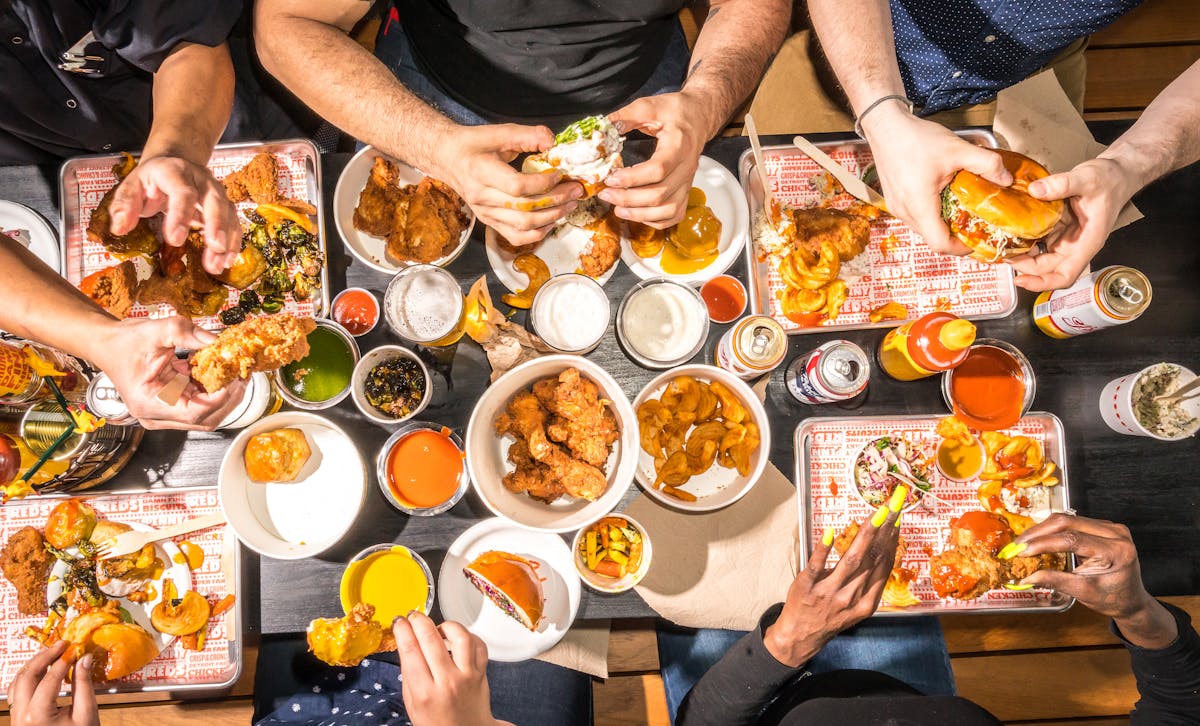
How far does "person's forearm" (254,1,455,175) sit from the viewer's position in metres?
1.99

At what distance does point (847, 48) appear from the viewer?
7.01 ft

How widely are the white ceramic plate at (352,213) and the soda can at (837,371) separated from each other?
4.07ft

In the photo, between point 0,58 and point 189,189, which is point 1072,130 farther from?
point 0,58

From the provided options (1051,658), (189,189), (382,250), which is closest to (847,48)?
(382,250)

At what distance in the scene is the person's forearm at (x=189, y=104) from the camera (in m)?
1.94

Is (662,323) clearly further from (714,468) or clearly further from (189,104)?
(189,104)

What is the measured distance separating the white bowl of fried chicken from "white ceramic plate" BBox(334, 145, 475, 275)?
23.3 inches

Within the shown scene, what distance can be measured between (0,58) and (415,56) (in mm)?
1416

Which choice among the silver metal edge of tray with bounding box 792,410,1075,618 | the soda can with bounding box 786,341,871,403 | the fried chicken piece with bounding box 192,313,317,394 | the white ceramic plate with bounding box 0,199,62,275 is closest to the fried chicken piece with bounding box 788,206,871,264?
the soda can with bounding box 786,341,871,403

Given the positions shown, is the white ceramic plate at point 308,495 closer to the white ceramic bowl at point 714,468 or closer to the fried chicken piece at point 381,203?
the fried chicken piece at point 381,203

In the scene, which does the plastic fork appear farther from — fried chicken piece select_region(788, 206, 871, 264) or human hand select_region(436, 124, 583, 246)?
fried chicken piece select_region(788, 206, 871, 264)

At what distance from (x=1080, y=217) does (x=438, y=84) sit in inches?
98.0

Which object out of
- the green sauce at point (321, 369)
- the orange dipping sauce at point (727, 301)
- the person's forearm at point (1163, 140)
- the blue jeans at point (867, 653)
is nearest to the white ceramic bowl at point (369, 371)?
the green sauce at point (321, 369)

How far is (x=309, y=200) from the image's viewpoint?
7.00 feet
